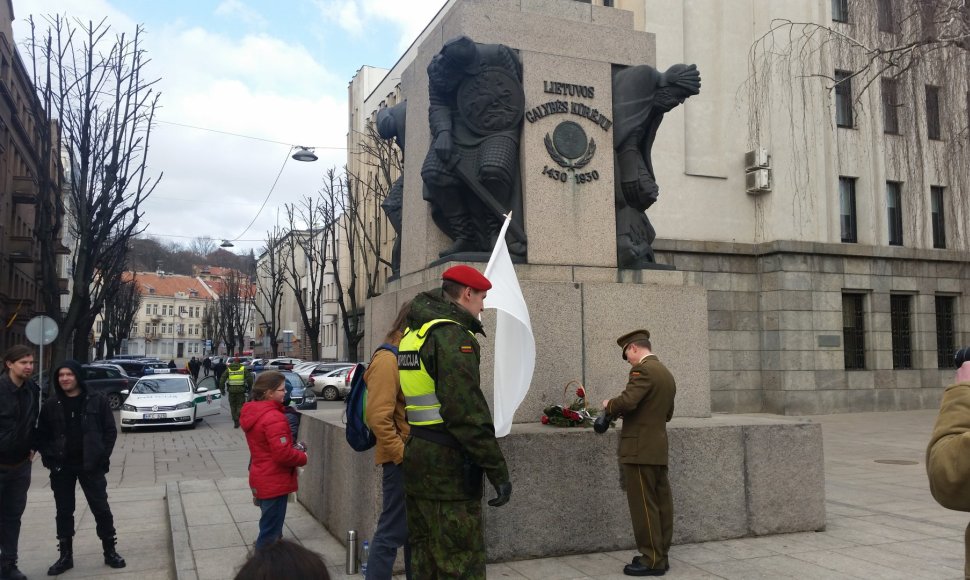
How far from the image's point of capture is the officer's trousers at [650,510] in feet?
17.5

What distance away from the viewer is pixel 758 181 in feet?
65.5

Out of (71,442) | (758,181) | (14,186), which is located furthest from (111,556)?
(14,186)

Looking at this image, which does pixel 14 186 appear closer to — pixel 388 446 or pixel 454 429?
pixel 388 446

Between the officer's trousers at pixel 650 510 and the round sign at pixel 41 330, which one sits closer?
the officer's trousers at pixel 650 510

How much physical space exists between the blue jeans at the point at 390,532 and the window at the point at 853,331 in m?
19.4

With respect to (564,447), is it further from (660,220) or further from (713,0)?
(713,0)

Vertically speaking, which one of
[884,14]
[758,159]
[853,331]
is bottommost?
[853,331]

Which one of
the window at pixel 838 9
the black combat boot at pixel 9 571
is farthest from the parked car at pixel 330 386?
the black combat boot at pixel 9 571

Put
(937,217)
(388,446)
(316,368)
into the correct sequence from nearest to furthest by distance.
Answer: (388,446) < (937,217) < (316,368)

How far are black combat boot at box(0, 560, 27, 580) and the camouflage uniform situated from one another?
418cm

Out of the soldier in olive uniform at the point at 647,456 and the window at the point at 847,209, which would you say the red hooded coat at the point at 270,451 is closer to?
the soldier in olive uniform at the point at 647,456

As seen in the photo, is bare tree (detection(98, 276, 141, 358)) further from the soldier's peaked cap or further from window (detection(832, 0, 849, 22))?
the soldier's peaked cap

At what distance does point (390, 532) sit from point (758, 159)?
1787cm

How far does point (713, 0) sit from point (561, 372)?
1745 cm
